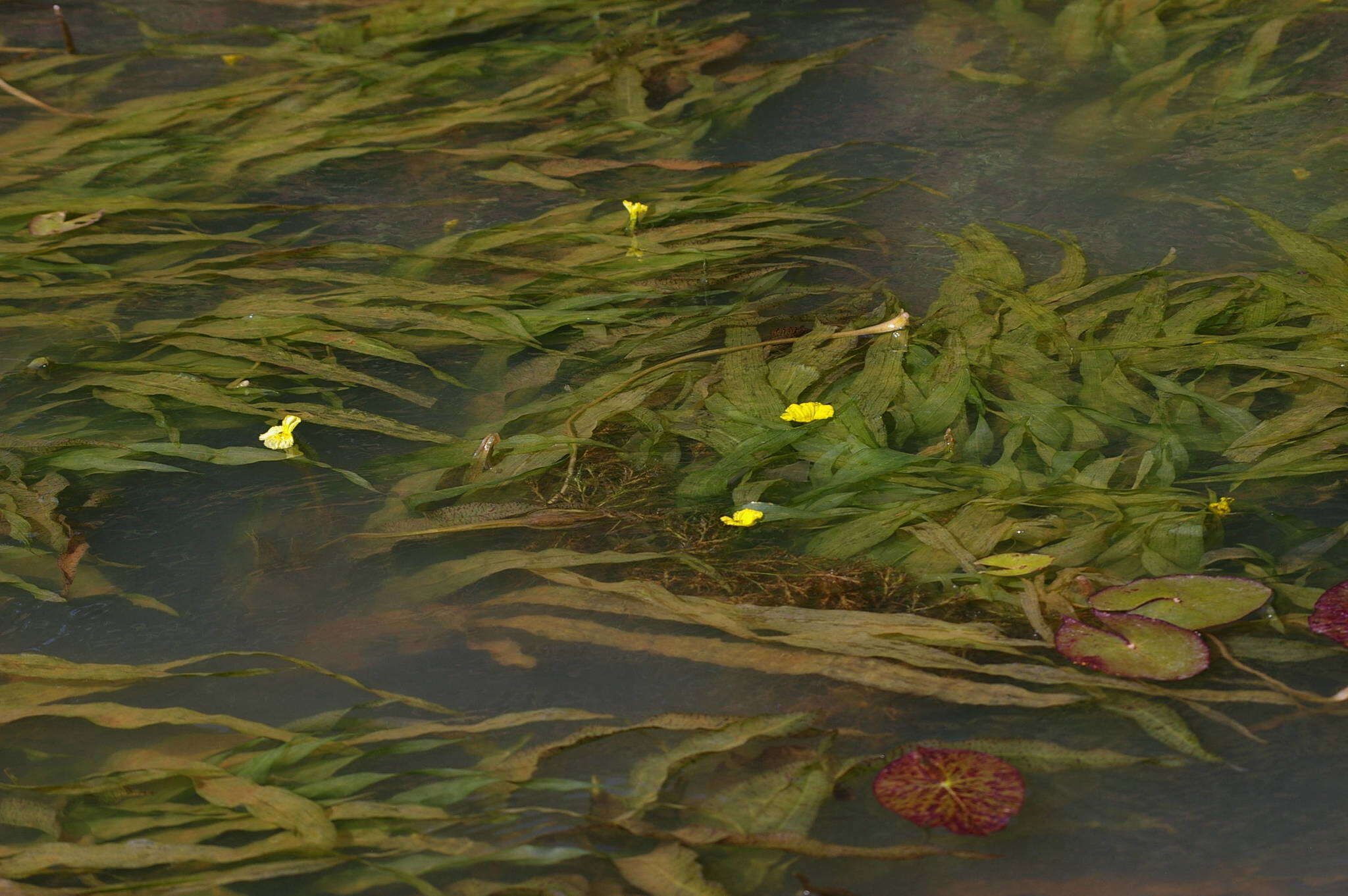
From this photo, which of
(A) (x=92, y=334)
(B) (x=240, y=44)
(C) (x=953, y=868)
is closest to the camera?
(C) (x=953, y=868)

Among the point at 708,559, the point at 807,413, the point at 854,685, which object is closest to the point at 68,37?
the point at 807,413

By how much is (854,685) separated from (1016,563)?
0.29 metres

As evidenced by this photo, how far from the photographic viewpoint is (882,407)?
179 centimetres

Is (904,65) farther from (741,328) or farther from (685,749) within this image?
(685,749)

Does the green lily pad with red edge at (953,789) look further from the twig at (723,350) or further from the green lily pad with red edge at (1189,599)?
the twig at (723,350)

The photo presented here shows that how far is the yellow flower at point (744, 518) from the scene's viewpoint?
155cm

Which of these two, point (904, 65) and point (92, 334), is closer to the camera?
point (92, 334)

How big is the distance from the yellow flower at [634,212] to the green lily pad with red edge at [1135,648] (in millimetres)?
1349

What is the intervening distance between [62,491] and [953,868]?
143 centimetres

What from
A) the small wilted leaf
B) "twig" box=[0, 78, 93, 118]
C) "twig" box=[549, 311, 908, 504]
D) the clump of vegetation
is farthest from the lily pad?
"twig" box=[0, 78, 93, 118]

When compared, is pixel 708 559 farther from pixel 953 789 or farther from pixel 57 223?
pixel 57 223

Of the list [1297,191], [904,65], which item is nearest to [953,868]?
[1297,191]

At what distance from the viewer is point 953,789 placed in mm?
1153

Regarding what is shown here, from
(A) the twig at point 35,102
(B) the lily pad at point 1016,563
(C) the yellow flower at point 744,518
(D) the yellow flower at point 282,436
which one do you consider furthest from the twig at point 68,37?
(B) the lily pad at point 1016,563
